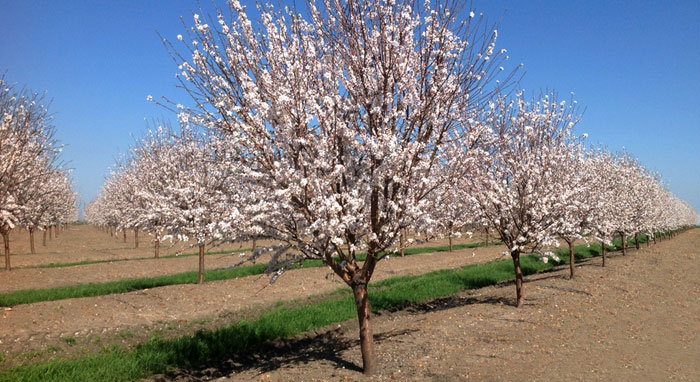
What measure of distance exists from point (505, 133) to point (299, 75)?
930 centimetres

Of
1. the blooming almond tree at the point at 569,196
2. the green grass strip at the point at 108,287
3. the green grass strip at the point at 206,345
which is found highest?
the blooming almond tree at the point at 569,196

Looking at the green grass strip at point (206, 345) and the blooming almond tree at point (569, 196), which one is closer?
the green grass strip at point (206, 345)

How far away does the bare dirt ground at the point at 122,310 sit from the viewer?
11.8 metres

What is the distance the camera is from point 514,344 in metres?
10.2

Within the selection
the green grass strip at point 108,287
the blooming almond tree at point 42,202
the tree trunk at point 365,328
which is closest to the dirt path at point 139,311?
the green grass strip at point 108,287

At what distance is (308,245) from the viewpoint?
738cm

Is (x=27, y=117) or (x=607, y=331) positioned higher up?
(x=27, y=117)

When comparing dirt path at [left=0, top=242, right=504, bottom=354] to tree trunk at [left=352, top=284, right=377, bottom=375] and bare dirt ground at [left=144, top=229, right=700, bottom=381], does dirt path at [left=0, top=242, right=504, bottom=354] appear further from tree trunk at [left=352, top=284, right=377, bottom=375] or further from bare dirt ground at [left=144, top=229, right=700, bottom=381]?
bare dirt ground at [left=144, top=229, right=700, bottom=381]

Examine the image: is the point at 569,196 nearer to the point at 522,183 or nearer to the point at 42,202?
the point at 522,183

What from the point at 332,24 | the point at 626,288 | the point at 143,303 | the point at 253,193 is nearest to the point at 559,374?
the point at 253,193

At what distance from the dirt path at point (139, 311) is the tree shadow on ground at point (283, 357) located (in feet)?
5.88

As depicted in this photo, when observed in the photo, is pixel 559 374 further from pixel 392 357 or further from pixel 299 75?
pixel 299 75

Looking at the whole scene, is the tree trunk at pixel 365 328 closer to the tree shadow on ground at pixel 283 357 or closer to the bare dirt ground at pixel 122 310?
the tree shadow on ground at pixel 283 357

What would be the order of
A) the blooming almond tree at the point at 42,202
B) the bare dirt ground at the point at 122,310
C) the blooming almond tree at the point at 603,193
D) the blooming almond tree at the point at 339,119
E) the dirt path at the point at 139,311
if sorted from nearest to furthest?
1. the blooming almond tree at the point at 339,119
2. the bare dirt ground at the point at 122,310
3. the dirt path at the point at 139,311
4. the blooming almond tree at the point at 603,193
5. the blooming almond tree at the point at 42,202
